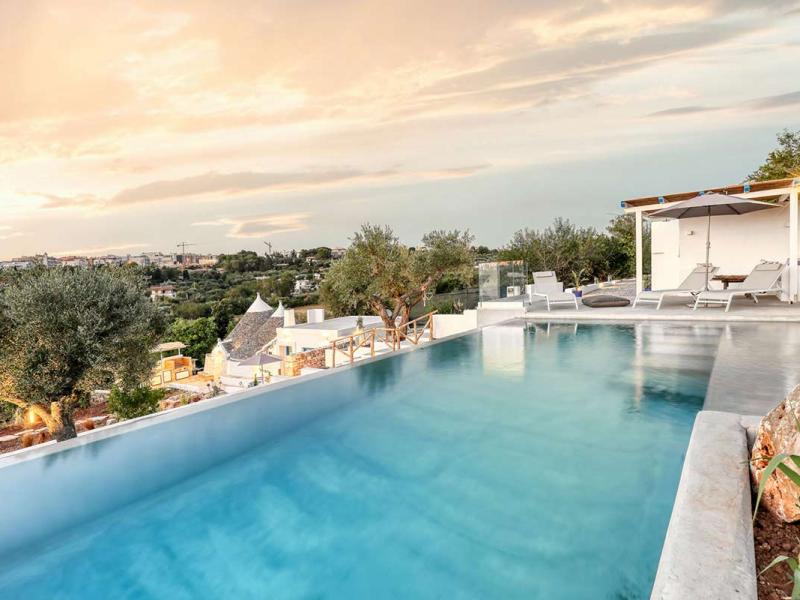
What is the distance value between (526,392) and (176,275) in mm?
43669

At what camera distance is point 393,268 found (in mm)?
20688

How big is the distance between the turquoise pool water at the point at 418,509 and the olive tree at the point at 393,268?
48.3 feet

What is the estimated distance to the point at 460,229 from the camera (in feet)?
73.3

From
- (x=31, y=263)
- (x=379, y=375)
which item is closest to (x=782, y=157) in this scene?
(x=379, y=375)

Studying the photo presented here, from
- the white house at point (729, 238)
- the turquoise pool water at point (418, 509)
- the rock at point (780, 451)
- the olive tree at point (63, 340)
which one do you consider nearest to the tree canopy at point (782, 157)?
the white house at point (729, 238)

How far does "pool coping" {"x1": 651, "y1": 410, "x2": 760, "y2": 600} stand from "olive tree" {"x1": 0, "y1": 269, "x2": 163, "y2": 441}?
7963 mm

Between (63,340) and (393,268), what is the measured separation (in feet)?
46.9

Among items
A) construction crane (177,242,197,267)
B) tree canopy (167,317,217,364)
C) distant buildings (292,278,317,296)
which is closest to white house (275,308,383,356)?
construction crane (177,242,197,267)

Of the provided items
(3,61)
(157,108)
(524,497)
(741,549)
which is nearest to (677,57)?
A: (524,497)

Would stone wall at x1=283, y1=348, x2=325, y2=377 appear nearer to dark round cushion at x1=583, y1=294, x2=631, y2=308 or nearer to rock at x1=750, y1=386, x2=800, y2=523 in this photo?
dark round cushion at x1=583, y1=294, x2=631, y2=308

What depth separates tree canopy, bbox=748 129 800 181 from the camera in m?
24.4

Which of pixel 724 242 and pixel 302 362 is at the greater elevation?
pixel 724 242

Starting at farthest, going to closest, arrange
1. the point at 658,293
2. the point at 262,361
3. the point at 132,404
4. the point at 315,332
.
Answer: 1. the point at 262,361
2. the point at 315,332
3. the point at 132,404
4. the point at 658,293

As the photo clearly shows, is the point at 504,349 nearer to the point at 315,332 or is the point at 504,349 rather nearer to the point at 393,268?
the point at 393,268
